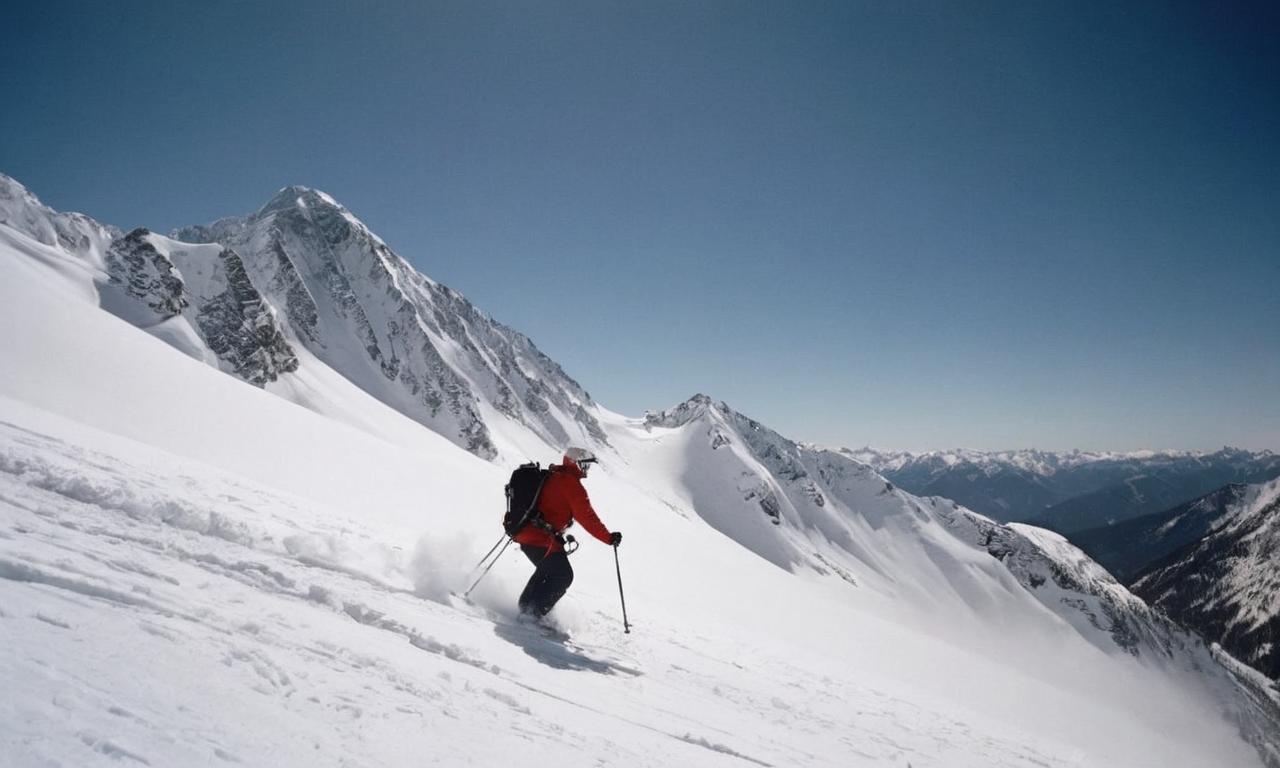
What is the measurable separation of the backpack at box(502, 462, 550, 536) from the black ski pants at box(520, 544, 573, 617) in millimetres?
463

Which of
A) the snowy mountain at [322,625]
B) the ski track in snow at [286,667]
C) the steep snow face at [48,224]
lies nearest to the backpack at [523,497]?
the snowy mountain at [322,625]

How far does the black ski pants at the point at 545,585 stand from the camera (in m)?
8.31

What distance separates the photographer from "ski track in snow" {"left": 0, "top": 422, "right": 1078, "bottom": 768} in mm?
3129

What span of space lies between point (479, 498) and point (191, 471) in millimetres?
13740

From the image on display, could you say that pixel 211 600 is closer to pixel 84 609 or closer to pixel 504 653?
pixel 84 609

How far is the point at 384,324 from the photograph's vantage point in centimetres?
12650

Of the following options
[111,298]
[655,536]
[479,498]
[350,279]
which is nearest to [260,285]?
[350,279]

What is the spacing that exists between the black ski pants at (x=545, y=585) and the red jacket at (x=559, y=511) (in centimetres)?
19

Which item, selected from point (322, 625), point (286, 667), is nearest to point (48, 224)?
point (322, 625)

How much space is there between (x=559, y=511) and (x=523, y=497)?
62 cm

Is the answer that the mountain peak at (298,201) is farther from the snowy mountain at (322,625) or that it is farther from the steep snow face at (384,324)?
the snowy mountain at (322,625)

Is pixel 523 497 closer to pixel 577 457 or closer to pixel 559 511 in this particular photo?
pixel 559 511

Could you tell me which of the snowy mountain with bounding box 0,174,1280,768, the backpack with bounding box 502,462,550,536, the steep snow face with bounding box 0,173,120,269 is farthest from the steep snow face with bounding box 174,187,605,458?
the backpack with bounding box 502,462,550,536

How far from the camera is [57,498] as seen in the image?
6.29 m
